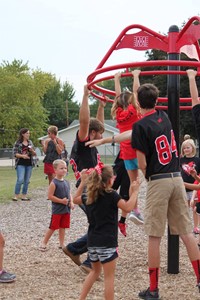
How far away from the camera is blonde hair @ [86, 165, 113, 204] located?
393 centimetres

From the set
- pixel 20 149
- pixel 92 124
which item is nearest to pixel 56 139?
pixel 20 149

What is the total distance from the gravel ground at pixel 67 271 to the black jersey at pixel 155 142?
4.05 feet

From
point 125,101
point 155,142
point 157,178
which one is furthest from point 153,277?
point 125,101

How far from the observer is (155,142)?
4070mm

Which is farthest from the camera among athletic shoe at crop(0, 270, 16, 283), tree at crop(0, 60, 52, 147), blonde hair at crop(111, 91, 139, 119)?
tree at crop(0, 60, 52, 147)

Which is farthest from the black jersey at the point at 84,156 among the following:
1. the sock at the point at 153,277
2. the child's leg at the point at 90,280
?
the sock at the point at 153,277

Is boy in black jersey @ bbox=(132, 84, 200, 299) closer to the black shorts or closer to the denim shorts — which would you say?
the denim shorts

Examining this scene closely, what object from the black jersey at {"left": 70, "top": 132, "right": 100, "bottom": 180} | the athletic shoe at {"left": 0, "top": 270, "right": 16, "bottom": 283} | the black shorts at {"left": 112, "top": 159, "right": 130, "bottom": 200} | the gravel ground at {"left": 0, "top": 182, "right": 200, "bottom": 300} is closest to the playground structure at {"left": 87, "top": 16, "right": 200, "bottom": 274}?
the gravel ground at {"left": 0, "top": 182, "right": 200, "bottom": 300}

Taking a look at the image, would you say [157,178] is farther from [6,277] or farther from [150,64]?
[6,277]

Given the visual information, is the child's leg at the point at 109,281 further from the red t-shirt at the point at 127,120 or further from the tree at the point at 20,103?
the tree at the point at 20,103

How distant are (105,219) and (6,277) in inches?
61.2

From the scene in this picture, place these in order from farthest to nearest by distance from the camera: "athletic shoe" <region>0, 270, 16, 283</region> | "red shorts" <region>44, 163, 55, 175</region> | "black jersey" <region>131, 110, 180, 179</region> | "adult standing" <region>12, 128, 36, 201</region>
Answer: "red shorts" <region>44, 163, 55, 175</region> < "adult standing" <region>12, 128, 36, 201</region> < "athletic shoe" <region>0, 270, 16, 283</region> < "black jersey" <region>131, 110, 180, 179</region>

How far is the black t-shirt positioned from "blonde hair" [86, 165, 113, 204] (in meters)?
0.05

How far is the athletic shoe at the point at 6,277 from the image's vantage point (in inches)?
191
